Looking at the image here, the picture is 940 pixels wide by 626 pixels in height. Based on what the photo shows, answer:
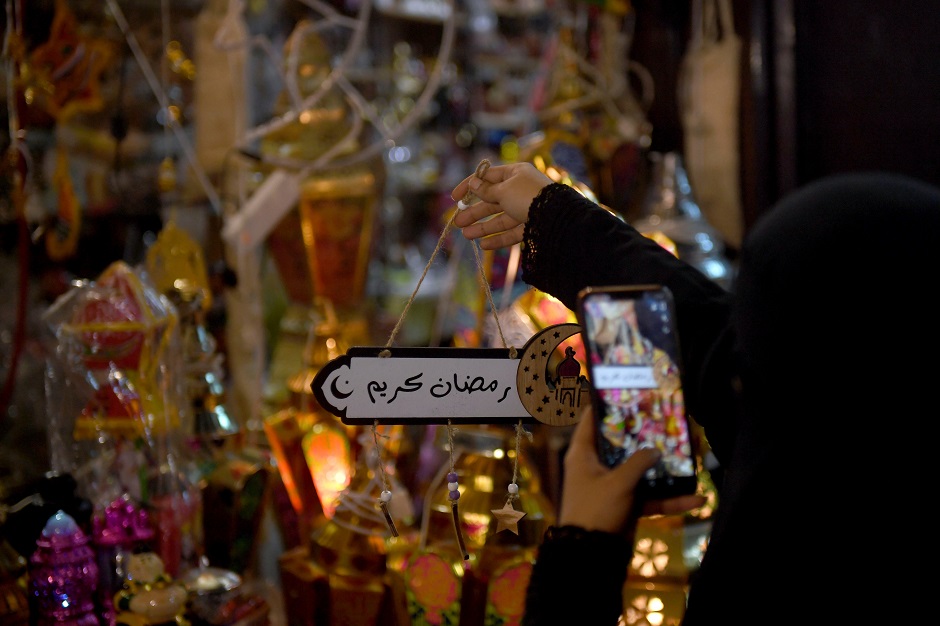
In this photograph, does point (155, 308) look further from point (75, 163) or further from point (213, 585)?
point (75, 163)

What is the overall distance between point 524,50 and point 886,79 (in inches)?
68.7

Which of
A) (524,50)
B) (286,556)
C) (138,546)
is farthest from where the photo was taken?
(524,50)

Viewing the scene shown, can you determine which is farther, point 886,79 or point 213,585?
point 886,79

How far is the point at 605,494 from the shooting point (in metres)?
0.64

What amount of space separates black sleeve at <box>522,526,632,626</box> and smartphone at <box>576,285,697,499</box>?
56mm

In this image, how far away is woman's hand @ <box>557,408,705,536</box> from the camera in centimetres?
64


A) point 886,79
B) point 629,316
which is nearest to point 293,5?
point 886,79

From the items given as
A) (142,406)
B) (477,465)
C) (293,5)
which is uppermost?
(293,5)

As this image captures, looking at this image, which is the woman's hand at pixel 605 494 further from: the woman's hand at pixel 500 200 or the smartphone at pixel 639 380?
the woman's hand at pixel 500 200

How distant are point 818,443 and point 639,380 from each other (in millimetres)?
141

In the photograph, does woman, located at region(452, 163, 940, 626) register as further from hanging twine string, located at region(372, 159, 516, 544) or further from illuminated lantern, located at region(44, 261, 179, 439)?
illuminated lantern, located at region(44, 261, 179, 439)

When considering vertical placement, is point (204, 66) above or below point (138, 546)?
above

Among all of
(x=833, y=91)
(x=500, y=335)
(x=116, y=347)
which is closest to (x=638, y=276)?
(x=500, y=335)

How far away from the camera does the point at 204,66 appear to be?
1837mm
